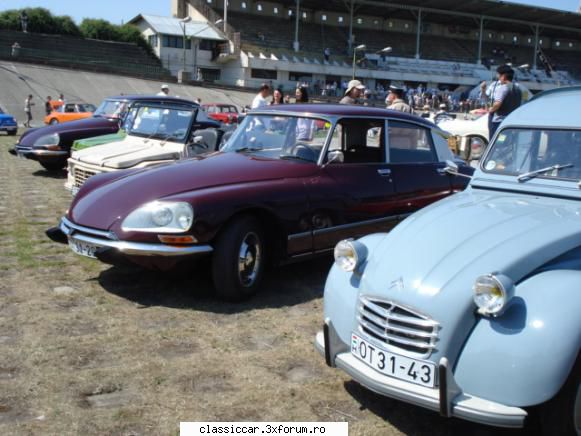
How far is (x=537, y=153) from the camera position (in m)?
4.27

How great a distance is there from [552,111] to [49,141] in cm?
1009

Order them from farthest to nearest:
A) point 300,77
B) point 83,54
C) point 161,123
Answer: point 300,77
point 83,54
point 161,123

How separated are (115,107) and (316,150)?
8869mm

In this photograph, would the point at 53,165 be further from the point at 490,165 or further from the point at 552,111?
the point at 552,111

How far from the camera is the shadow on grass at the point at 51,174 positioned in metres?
12.3

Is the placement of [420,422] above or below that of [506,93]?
below

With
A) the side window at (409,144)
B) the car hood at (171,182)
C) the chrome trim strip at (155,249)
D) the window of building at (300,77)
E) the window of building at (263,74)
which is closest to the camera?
the chrome trim strip at (155,249)

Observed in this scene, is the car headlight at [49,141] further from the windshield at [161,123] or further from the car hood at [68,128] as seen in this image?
the windshield at [161,123]

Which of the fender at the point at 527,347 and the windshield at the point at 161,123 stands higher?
the windshield at the point at 161,123

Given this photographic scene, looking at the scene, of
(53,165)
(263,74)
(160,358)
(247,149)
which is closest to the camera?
(160,358)

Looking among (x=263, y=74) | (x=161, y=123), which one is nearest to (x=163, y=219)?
(x=161, y=123)

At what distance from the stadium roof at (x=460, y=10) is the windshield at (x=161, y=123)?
52.2m

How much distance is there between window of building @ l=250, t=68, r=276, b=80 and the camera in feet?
172

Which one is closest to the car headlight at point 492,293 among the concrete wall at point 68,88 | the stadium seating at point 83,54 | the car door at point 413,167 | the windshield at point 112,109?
the car door at point 413,167
